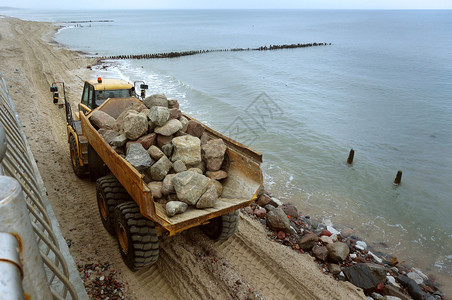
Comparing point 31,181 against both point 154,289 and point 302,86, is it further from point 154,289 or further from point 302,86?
point 302,86

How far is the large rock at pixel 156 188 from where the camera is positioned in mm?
4981

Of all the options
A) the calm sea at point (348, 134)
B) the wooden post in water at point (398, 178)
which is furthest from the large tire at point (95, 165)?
the wooden post in water at point (398, 178)

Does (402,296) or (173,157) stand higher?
(173,157)

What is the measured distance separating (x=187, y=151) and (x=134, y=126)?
1174 millimetres

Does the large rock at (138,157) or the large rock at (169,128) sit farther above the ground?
the large rock at (169,128)

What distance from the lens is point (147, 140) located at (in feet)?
18.7

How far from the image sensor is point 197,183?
488cm

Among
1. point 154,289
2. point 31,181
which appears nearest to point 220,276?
point 154,289

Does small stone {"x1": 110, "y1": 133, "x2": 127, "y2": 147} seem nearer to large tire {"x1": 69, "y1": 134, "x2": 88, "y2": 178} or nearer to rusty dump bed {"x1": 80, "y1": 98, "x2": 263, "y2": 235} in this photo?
rusty dump bed {"x1": 80, "y1": 98, "x2": 263, "y2": 235}

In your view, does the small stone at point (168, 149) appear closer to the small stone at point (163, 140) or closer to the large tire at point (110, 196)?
the small stone at point (163, 140)

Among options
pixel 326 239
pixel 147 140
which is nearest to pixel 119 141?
pixel 147 140

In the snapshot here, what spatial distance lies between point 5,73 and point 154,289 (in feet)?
64.8

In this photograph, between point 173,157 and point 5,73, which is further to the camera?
point 5,73

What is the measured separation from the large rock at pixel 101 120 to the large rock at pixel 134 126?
0.98 metres
